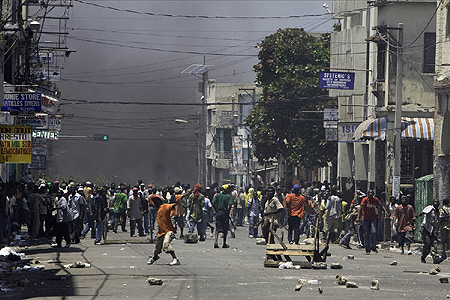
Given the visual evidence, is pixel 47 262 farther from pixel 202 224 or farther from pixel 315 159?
pixel 315 159

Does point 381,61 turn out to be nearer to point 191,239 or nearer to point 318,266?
point 191,239

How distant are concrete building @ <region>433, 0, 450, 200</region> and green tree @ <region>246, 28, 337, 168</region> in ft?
62.8

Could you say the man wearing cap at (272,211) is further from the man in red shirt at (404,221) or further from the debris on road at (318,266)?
the man in red shirt at (404,221)

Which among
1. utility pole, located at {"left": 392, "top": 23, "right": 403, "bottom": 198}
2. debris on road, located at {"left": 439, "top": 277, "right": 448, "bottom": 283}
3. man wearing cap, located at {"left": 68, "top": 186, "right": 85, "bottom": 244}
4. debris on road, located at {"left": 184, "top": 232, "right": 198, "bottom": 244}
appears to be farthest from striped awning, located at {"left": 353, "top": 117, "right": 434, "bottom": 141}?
debris on road, located at {"left": 439, "top": 277, "right": 448, "bottom": 283}

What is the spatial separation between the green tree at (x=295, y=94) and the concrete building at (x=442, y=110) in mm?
19143

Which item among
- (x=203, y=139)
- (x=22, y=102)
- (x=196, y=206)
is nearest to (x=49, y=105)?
(x=22, y=102)

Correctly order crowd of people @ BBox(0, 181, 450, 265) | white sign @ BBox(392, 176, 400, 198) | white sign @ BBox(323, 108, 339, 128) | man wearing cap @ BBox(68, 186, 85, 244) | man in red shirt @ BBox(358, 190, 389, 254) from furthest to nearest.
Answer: white sign @ BBox(323, 108, 339, 128), white sign @ BBox(392, 176, 400, 198), man wearing cap @ BBox(68, 186, 85, 244), man in red shirt @ BBox(358, 190, 389, 254), crowd of people @ BBox(0, 181, 450, 265)

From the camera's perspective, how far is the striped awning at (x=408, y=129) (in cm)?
3409

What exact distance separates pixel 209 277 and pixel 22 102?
332 inches

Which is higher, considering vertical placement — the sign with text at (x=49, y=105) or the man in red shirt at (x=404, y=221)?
the sign with text at (x=49, y=105)

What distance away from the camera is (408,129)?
34.1m

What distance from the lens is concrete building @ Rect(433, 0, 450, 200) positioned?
100 feet

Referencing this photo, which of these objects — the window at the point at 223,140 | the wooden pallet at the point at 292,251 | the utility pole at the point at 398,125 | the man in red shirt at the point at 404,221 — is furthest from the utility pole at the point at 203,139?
the wooden pallet at the point at 292,251

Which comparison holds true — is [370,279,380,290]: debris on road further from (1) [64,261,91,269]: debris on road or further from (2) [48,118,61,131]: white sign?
(2) [48,118,61,131]: white sign
